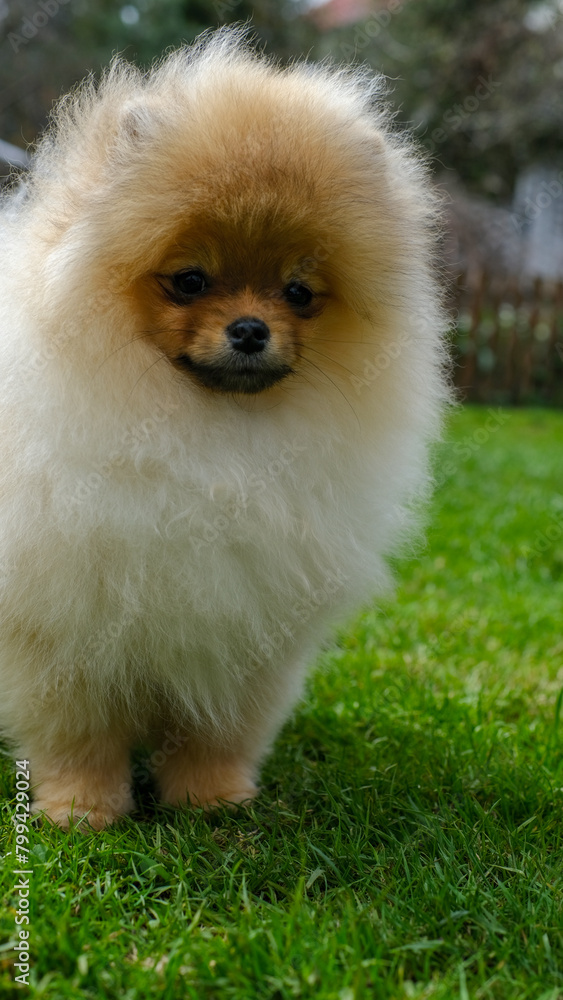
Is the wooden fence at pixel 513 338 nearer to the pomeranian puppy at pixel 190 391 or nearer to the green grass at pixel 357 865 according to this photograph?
the green grass at pixel 357 865

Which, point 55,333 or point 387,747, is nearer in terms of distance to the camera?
point 55,333

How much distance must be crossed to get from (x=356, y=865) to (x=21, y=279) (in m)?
1.56

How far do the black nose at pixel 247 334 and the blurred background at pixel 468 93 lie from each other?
9.73m

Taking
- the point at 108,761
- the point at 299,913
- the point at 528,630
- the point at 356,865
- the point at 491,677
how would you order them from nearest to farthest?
the point at 299,913
the point at 356,865
the point at 108,761
the point at 491,677
the point at 528,630

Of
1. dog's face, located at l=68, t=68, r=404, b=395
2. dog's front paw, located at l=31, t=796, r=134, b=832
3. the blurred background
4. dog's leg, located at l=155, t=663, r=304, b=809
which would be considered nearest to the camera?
dog's face, located at l=68, t=68, r=404, b=395

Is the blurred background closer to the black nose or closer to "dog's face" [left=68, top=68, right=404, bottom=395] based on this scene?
"dog's face" [left=68, top=68, right=404, bottom=395]

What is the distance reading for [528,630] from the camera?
389 centimetres

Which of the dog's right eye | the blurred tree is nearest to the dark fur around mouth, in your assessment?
the dog's right eye

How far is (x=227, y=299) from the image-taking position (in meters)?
1.93

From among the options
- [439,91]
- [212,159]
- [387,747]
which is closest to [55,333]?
[212,159]

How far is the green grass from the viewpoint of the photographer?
5.20ft

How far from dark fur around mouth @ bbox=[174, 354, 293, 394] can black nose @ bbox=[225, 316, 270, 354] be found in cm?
2

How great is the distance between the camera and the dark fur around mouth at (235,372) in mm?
1905

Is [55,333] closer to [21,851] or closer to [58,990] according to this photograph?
[21,851]
